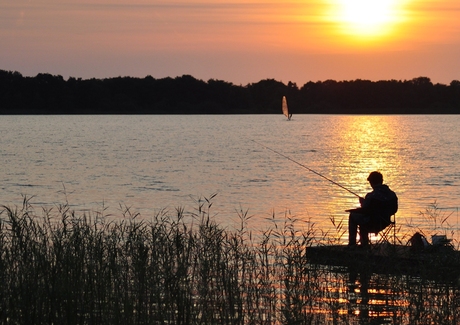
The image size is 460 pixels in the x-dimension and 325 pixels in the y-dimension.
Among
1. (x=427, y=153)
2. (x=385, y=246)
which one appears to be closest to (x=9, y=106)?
(x=427, y=153)

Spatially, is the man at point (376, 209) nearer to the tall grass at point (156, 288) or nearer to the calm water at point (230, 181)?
the tall grass at point (156, 288)

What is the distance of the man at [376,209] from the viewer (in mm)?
12117

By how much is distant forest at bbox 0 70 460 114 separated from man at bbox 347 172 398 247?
133955mm

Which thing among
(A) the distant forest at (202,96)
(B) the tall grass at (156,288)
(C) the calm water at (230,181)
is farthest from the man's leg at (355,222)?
(A) the distant forest at (202,96)

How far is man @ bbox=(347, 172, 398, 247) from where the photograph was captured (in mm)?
12117

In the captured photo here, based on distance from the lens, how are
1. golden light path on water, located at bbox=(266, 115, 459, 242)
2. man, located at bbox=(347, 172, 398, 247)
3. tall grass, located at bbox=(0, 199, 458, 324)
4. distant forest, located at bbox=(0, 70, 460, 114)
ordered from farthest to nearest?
distant forest, located at bbox=(0, 70, 460, 114), golden light path on water, located at bbox=(266, 115, 459, 242), man, located at bbox=(347, 172, 398, 247), tall grass, located at bbox=(0, 199, 458, 324)

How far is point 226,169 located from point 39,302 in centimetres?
3313

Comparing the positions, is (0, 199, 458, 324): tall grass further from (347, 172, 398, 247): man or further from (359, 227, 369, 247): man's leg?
(347, 172, 398, 247): man

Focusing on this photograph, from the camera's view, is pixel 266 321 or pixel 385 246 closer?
pixel 266 321

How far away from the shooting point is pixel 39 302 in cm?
857

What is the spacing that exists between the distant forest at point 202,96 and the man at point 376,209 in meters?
134

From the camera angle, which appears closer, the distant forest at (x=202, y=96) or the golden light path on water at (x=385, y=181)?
the golden light path on water at (x=385, y=181)

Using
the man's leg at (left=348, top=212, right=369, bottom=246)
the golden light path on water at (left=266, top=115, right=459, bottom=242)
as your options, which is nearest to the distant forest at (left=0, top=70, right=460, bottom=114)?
the golden light path on water at (left=266, top=115, right=459, bottom=242)

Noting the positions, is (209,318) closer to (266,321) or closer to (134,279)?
(266,321)
